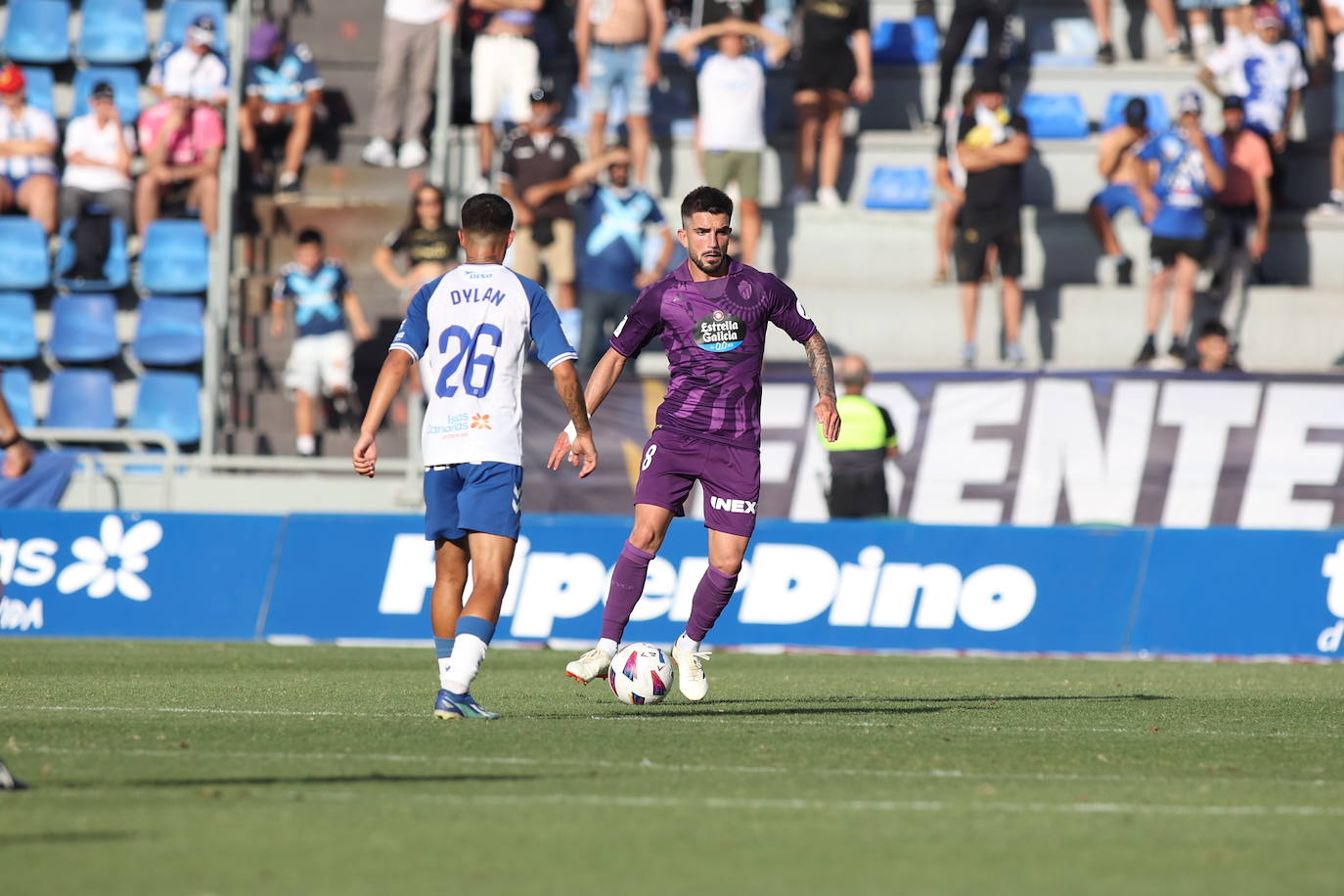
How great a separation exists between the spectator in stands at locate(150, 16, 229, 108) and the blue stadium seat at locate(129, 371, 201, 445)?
331 cm

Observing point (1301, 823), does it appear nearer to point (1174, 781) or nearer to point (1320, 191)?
point (1174, 781)

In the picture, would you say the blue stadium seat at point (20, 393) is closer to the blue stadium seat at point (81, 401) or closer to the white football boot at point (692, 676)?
the blue stadium seat at point (81, 401)

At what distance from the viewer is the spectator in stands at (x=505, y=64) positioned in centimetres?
2405

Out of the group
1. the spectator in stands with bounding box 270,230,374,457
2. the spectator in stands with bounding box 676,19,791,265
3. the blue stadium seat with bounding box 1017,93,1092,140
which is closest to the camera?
the spectator in stands with bounding box 270,230,374,457

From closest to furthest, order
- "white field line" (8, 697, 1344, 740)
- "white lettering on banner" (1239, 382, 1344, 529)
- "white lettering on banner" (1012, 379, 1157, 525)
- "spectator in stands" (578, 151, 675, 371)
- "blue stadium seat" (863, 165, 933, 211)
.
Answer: "white field line" (8, 697, 1344, 740)
"white lettering on banner" (1239, 382, 1344, 529)
"white lettering on banner" (1012, 379, 1157, 525)
"spectator in stands" (578, 151, 675, 371)
"blue stadium seat" (863, 165, 933, 211)

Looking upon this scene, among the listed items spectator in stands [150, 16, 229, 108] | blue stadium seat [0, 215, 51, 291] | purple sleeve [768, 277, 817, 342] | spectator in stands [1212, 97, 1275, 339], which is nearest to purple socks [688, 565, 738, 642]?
purple sleeve [768, 277, 817, 342]

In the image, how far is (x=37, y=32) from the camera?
1041 inches

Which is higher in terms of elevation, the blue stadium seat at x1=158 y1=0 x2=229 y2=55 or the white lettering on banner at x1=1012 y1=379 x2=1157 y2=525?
the blue stadium seat at x1=158 y1=0 x2=229 y2=55

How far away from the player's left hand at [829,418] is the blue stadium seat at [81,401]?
592 inches

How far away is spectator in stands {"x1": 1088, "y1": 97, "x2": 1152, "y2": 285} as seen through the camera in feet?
76.9

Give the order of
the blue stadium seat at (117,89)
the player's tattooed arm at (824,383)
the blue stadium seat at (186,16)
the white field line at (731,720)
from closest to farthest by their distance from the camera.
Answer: the white field line at (731,720) → the player's tattooed arm at (824,383) → the blue stadium seat at (117,89) → the blue stadium seat at (186,16)

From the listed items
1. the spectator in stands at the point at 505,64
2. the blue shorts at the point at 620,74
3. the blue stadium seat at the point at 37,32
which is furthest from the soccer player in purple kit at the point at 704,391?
the blue stadium seat at the point at 37,32

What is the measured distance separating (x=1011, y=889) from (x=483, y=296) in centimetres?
487

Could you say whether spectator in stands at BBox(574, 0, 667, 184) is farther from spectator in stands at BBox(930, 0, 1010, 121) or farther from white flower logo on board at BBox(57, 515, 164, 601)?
white flower logo on board at BBox(57, 515, 164, 601)
